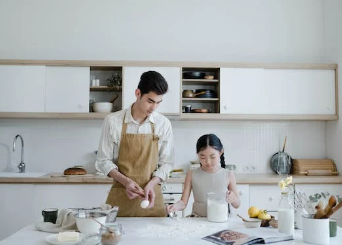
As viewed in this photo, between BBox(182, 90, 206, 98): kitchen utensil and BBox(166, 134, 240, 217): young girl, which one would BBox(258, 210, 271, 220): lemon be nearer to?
BBox(166, 134, 240, 217): young girl

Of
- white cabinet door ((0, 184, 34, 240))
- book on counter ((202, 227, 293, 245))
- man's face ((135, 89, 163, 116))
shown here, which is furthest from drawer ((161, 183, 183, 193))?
book on counter ((202, 227, 293, 245))

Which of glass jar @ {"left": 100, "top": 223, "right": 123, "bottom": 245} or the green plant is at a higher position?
the green plant

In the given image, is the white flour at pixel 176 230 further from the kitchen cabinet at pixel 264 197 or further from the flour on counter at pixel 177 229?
Answer: the kitchen cabinet at pixel 264 197

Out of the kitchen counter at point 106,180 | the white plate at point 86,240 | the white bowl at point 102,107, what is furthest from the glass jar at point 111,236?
the white bowl at point 102,107

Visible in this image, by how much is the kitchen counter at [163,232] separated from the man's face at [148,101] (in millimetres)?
675

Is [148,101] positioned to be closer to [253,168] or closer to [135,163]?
[135,163]

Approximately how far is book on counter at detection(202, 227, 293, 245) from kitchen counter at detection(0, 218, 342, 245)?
0.03 meters

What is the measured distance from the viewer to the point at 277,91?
3.95 meters

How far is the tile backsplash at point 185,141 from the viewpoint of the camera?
4.12m

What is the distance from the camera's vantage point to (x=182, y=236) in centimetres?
→ 169

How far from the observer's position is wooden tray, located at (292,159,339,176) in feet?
12.8

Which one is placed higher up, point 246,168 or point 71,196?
point 246,168

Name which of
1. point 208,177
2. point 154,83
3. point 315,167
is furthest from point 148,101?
point 315,167

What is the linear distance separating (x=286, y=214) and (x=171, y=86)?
2.34 m
